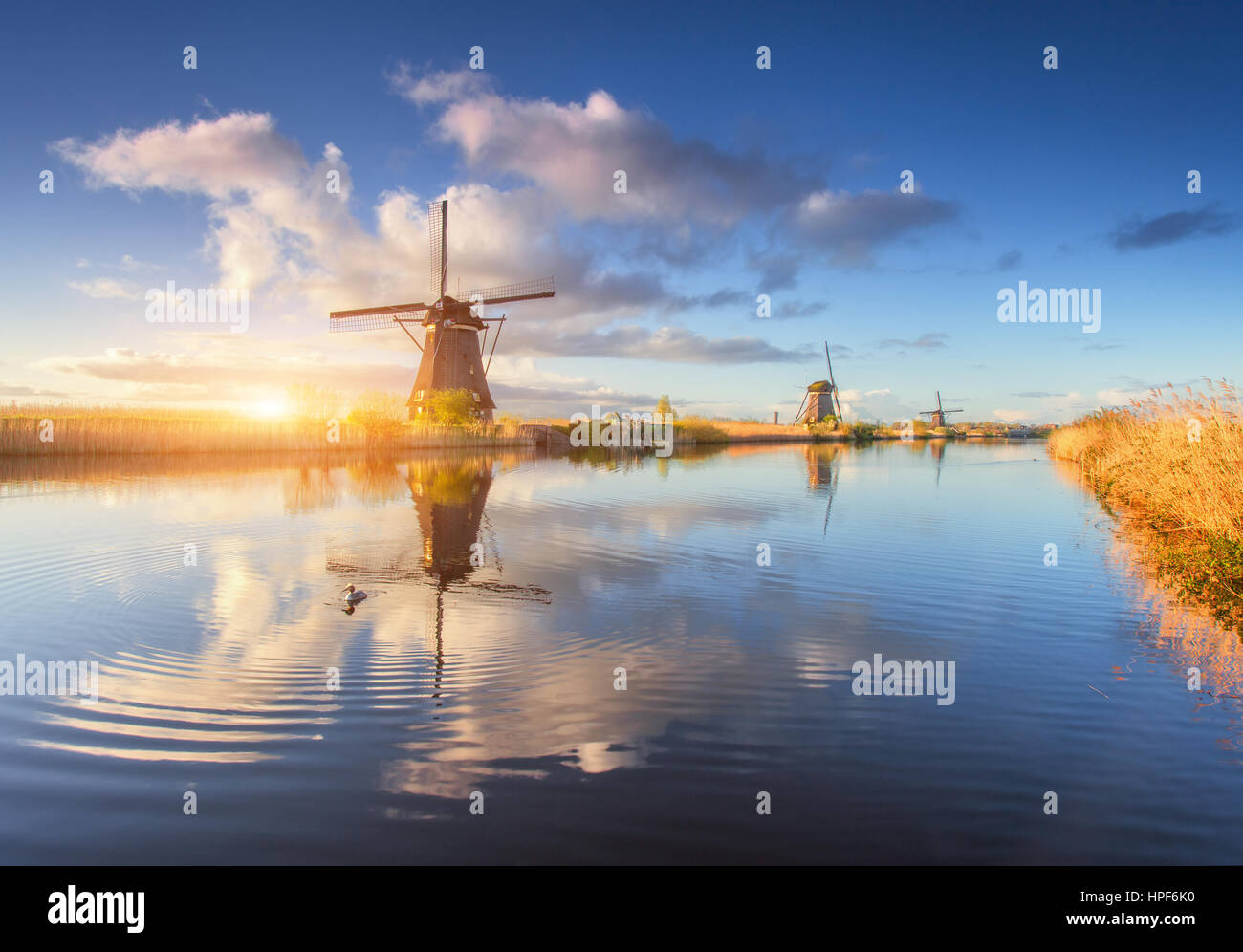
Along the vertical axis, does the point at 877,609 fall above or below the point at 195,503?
below

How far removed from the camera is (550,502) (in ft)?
55.5

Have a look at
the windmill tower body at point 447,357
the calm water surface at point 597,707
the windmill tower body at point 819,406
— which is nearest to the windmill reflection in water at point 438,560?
the calm water surface at point 597,707

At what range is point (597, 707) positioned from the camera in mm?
4750

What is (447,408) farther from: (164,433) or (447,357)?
(164,433)

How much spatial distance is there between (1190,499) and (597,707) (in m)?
11.1

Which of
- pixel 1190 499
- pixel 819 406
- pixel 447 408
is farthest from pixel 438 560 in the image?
pixel 819 406

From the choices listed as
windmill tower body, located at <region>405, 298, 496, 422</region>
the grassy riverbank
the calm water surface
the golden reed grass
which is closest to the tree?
windmill tower body, located at <region>405, 298, 496, 422</region>

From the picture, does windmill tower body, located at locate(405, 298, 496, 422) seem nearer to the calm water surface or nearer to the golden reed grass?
the golden reed grass

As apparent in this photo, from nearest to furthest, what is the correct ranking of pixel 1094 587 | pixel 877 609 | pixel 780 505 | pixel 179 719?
pixel 179 719 → pixel 877 609 → pixel 1094 587 → pixel 780 505

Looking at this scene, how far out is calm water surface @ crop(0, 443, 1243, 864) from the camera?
10.9 ft

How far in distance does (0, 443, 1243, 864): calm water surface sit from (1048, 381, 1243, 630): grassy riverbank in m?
0.77
